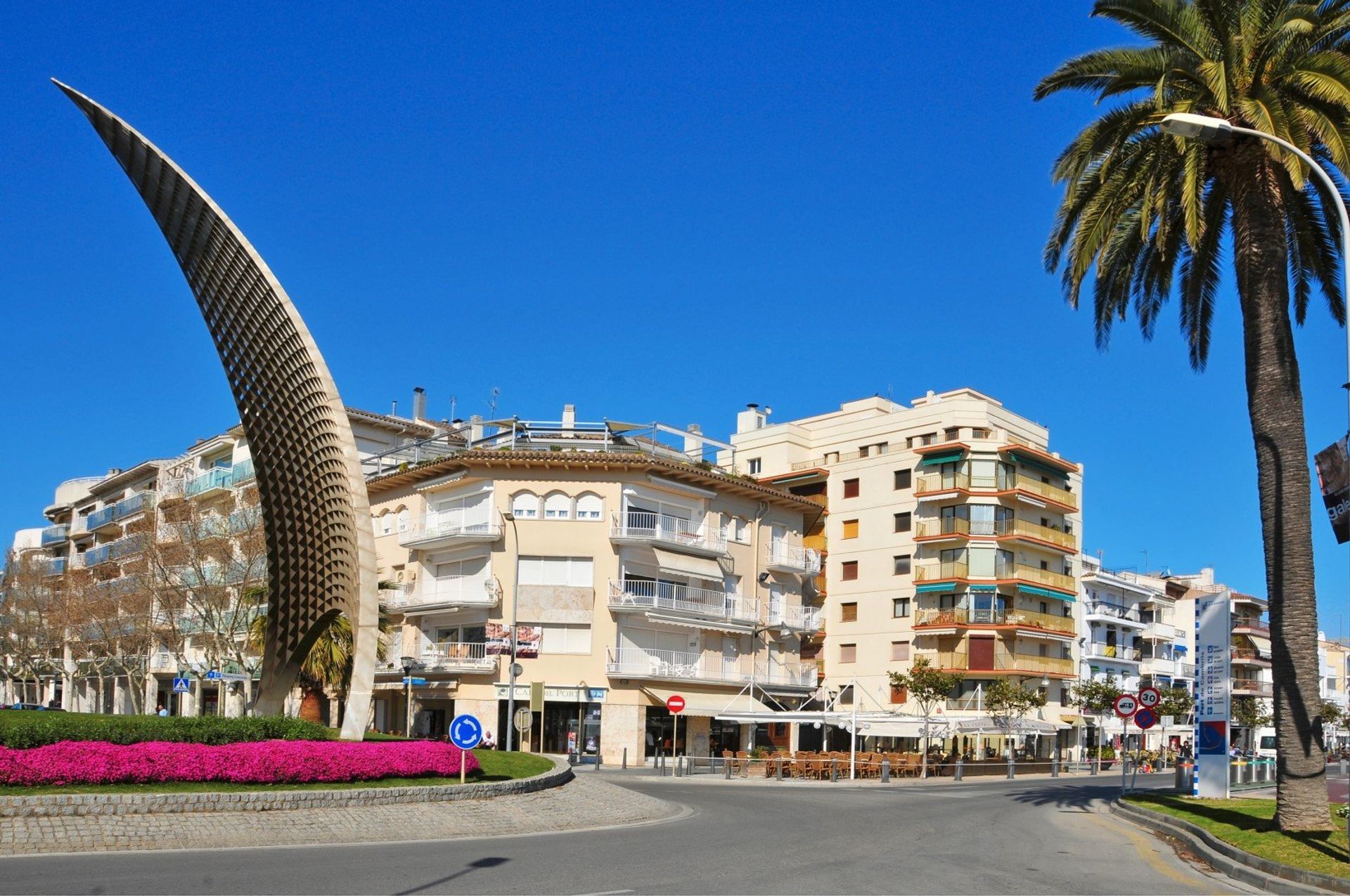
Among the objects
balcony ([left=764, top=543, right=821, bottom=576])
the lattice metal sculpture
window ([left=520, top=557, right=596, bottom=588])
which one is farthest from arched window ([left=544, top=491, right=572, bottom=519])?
the lattice metal sculpture

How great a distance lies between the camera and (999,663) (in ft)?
204

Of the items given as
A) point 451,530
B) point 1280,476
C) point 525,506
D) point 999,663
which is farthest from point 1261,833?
point 999,663

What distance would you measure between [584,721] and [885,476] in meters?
23.5

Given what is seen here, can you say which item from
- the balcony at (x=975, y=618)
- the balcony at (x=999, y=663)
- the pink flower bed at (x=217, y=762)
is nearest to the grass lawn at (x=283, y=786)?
the pink flower bed at (x=217, y=762)

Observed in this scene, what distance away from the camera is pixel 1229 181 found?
70.7ft

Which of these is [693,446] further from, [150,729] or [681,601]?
[150,729]

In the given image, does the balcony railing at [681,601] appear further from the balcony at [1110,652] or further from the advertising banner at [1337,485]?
the advertising banner at [1337,485]

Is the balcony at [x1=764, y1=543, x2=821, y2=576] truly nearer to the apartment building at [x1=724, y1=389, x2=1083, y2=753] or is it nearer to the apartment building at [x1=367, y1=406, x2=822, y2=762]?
the apartment building at [x1=367, y1=406, x2=822, y2=762]

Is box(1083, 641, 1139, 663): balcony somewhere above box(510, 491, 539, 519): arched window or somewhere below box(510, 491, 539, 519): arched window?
below

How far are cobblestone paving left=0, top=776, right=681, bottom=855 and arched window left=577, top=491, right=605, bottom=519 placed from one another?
28.7 metres

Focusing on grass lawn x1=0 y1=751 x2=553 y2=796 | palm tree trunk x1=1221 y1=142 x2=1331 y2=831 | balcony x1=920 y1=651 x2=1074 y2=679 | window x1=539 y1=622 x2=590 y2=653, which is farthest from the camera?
balcony x1=920 y1=651 x2=1074 y2=679

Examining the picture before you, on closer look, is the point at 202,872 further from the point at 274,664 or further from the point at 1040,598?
the point at 1040,598

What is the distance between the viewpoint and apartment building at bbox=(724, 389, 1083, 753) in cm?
6259

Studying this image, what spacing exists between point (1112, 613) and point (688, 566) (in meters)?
36.6
